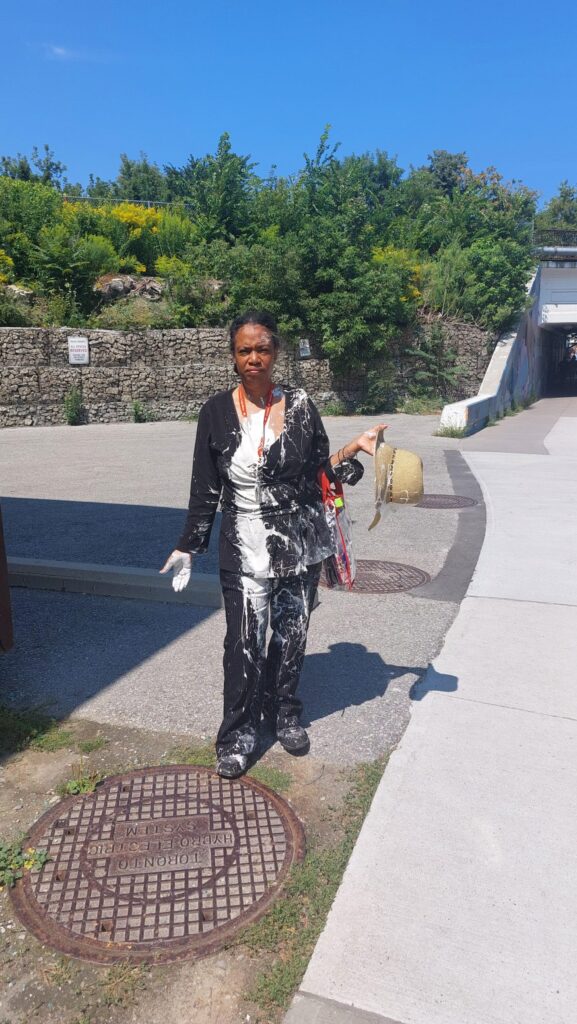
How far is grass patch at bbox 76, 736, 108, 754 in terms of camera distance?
11.5ft

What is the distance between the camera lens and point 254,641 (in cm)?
329

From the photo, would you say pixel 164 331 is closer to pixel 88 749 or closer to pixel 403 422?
pixel 403 422

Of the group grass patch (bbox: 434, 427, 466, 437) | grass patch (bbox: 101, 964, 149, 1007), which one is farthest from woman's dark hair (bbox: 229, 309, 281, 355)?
grass patch (bbox: 434, 427, 466, 437)

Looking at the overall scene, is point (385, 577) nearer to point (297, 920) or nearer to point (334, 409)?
point (297, 920)

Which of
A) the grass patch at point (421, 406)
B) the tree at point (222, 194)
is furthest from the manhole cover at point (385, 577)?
the tree at point (222, 194)

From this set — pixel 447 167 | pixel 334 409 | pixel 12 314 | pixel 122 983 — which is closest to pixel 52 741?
pixel 122 983

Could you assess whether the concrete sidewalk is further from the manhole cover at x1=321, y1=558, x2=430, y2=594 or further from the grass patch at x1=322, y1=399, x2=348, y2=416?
the grass patch at x1=322, y1=399, x2=348, y2=416

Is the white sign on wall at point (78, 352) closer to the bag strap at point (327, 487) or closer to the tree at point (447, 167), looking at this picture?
the bag strap at point (327, 487)

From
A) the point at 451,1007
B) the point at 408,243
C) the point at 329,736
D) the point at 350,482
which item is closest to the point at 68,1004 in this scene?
the point at 451,1007

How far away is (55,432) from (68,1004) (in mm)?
16676

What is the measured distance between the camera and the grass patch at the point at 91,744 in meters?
3.51

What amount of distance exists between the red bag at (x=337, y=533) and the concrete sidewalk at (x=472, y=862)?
827 millimetres

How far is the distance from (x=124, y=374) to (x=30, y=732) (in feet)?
56.2

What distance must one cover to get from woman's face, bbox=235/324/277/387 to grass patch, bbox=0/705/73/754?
6.20ft
